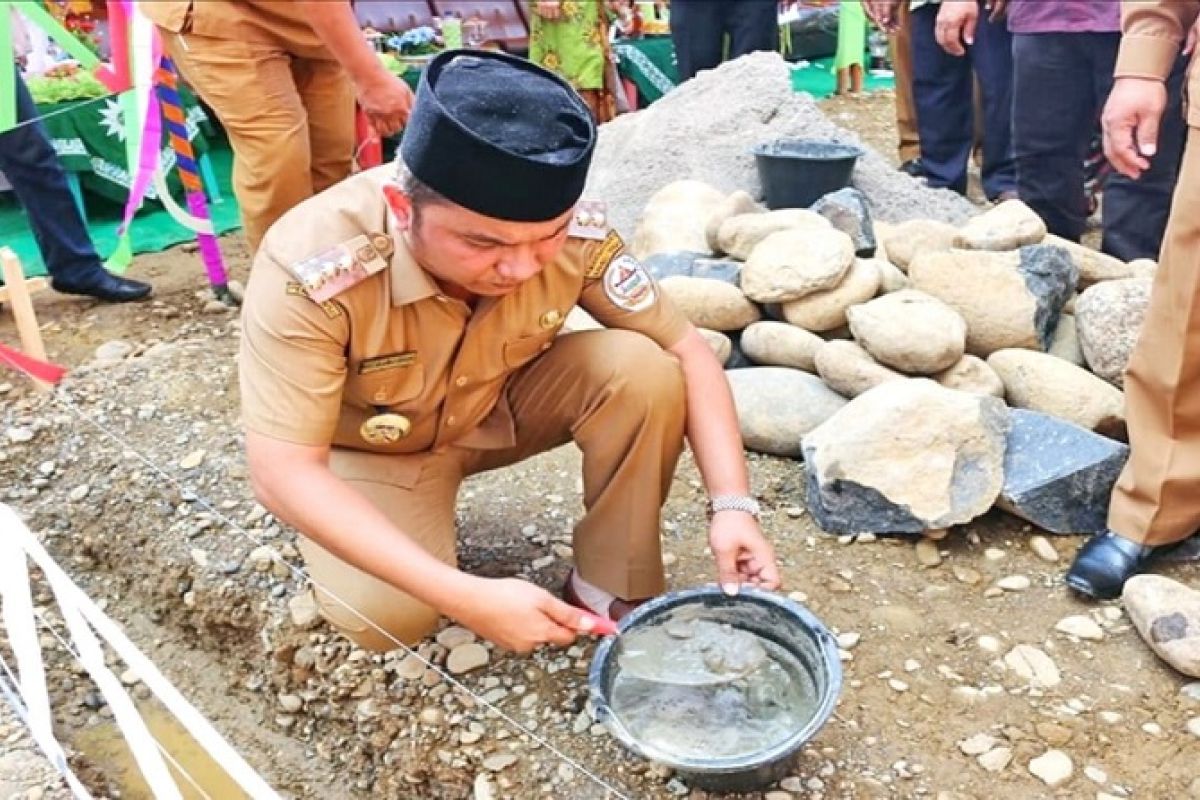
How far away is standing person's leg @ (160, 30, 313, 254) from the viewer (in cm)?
299

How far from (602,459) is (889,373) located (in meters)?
0.96

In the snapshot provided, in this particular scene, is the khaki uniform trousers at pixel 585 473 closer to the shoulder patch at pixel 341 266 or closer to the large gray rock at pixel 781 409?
the shoulder patch at pixel 341 266

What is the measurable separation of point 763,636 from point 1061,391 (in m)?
1.21

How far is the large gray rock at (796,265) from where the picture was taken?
289 centimetres

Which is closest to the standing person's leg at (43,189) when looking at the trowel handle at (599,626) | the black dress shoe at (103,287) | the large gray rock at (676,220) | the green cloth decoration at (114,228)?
the black dress shoe at (103,287)

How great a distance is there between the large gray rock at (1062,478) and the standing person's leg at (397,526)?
3.92 feet

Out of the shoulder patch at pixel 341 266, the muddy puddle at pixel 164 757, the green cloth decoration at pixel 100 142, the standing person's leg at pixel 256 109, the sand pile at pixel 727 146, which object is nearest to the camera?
the shoulder patch at pixel 341 266

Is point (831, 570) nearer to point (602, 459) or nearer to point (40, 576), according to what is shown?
point (602, 459)

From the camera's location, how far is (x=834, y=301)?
291 centimetres

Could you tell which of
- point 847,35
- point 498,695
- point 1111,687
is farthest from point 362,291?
point 847,35

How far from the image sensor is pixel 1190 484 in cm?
216

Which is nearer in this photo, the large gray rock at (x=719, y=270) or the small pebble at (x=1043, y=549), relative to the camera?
the small pebble at (x=1043, y=549)

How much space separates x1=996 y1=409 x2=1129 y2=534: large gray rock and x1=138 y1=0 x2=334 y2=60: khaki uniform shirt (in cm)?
201

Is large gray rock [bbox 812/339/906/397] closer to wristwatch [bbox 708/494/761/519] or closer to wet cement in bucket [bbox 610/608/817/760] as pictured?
wristwatch [bbox 708/494/761/519]
